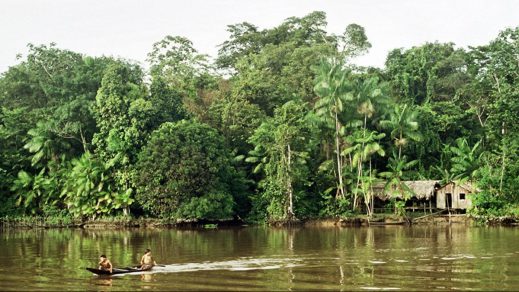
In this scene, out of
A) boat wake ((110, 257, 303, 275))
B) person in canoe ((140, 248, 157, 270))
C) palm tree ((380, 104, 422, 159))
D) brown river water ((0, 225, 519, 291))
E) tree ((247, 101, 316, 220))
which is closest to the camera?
brown river water ((0, 225, 519, 291))

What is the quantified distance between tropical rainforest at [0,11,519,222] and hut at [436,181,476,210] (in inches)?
23.0

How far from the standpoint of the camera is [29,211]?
1761 inches

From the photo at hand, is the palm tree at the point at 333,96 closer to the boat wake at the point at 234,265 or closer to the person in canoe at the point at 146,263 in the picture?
the boat wake at the point at 234,265

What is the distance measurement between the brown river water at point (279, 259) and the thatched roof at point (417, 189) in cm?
326

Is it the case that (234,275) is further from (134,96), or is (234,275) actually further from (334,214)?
(134,96)

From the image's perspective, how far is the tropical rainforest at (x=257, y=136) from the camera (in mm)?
39531

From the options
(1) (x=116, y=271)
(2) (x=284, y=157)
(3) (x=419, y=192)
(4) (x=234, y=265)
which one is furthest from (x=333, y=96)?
(1) (x=116, y=271)

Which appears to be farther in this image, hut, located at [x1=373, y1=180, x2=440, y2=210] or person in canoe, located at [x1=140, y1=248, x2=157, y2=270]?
hut, located at [x1=373, y1=180, x2=440, y2=210]

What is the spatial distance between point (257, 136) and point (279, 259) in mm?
18192

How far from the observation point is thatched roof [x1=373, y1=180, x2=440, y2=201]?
3997 cm

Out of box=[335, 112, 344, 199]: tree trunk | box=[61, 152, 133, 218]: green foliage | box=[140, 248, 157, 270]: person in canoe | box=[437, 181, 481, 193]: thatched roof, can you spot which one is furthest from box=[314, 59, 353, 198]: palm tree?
box=[140, 248, 157, 270]: person in canoe

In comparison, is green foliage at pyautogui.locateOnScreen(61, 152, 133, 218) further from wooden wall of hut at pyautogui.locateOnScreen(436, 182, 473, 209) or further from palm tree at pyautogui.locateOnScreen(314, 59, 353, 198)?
wooden wall of hut at pyautogui.locateOnScreen(436, 182, 473, 209)

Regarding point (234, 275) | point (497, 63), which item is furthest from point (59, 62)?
→ point (234, 275)

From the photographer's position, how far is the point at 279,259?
76.9 ft
